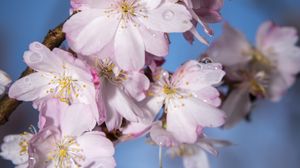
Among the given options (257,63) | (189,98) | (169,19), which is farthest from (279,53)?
(169,19)

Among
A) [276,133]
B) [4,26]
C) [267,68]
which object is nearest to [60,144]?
[267,68]

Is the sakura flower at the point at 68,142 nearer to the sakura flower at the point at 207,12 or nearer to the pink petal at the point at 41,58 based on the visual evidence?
the pink petal at the point at 41,58

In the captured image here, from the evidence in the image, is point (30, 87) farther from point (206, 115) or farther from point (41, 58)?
point (206, 115)

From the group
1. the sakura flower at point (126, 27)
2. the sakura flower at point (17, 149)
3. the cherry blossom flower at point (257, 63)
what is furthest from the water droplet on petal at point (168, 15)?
the cherry blossom flower at point (257, 63)

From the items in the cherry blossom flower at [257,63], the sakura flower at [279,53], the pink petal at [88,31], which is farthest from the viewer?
the sakura flower at [279,53]

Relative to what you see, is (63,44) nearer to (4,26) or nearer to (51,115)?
(51,115)

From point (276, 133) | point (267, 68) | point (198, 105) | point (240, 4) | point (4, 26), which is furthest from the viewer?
point (276, 133)

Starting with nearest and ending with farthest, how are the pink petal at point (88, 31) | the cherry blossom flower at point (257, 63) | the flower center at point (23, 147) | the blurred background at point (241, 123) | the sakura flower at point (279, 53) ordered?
the pink petal at point (88, 31), the flower center at point (23, 147), the cherry blossom flower at point (257, 63), the sakura flower at point (279, 53), the blurred background at point (241, 123)
